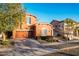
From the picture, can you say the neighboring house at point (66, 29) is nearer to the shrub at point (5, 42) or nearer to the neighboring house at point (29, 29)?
the neighboring house at point (29, 29)

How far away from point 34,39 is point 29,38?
0.06m

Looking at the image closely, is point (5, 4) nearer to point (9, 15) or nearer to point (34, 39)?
point (9, 15)

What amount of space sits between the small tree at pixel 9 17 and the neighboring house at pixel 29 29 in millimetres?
66

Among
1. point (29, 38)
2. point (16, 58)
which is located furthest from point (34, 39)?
point (16, 58)

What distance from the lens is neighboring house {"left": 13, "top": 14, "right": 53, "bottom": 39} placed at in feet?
12.8

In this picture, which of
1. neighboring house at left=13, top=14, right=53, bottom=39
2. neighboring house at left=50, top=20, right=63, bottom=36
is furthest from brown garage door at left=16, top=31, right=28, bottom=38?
neighboring house at left=50, top=20, right=63, bottom=36

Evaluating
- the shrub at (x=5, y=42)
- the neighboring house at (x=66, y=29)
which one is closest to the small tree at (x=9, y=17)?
the shrub at (x=5, y=42)

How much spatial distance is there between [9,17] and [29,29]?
270 mm

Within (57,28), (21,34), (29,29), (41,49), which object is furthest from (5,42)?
(57,28)

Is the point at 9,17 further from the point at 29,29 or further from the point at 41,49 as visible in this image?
the point at 41,49

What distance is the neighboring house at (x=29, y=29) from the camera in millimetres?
3898

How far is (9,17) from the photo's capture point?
3883mm

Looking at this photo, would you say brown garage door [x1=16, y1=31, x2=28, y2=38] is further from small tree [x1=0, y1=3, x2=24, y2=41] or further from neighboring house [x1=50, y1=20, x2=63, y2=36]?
neighboring house [x1=50, y1=20, x2=63, y2=36]

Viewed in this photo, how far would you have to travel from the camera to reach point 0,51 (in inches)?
151
